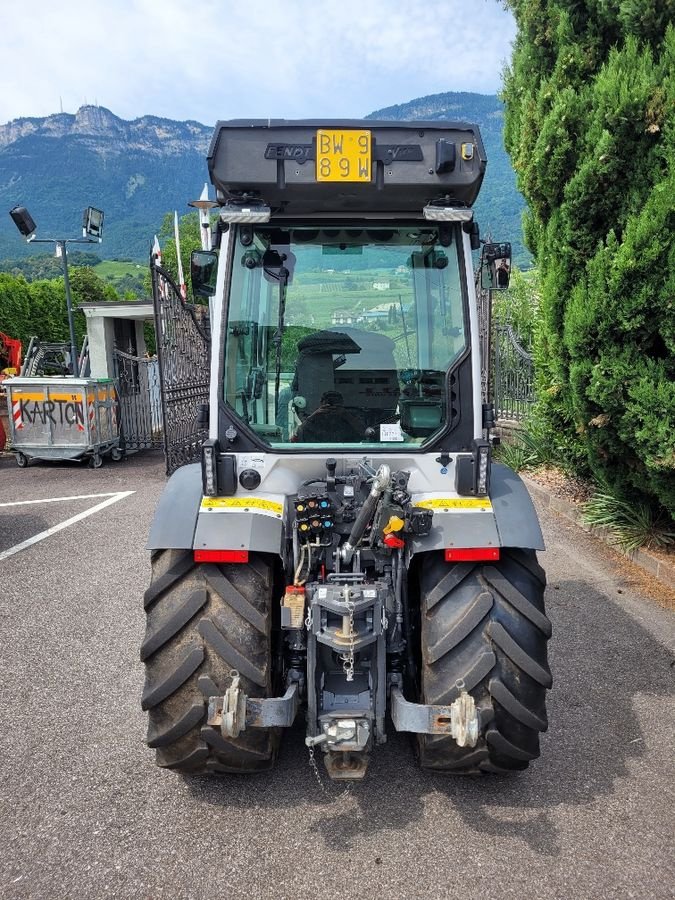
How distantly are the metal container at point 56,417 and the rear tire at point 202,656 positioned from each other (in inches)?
372

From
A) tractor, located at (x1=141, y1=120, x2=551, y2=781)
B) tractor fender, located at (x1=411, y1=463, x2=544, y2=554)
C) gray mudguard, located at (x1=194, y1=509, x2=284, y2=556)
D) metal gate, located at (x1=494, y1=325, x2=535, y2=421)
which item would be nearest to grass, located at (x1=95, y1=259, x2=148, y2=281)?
metal gate, located at (x1=494, y1=325, x2=535, y2=421)

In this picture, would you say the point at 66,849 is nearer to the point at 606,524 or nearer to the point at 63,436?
the point at 606,524

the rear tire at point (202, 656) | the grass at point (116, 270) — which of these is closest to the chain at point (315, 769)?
the rear tire at point (202, 656)

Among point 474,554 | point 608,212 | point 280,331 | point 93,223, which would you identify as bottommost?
point 474,554

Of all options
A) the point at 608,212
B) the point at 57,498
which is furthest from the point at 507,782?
the point at 57,498

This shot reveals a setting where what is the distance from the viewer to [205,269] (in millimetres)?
3514

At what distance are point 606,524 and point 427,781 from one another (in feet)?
14.6

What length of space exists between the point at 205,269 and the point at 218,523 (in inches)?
52.7

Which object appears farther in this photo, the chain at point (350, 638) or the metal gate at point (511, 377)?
the metal gate at point (511, 377)

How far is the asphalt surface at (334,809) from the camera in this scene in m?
2.58

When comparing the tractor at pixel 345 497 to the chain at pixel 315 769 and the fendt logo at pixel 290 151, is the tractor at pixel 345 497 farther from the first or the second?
the chain at pixel 315 769

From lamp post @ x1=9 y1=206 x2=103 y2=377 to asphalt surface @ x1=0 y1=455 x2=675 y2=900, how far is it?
1060cm

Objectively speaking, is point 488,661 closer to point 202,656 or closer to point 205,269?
point 202,656

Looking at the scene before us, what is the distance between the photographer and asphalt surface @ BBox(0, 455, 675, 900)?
258 cm
